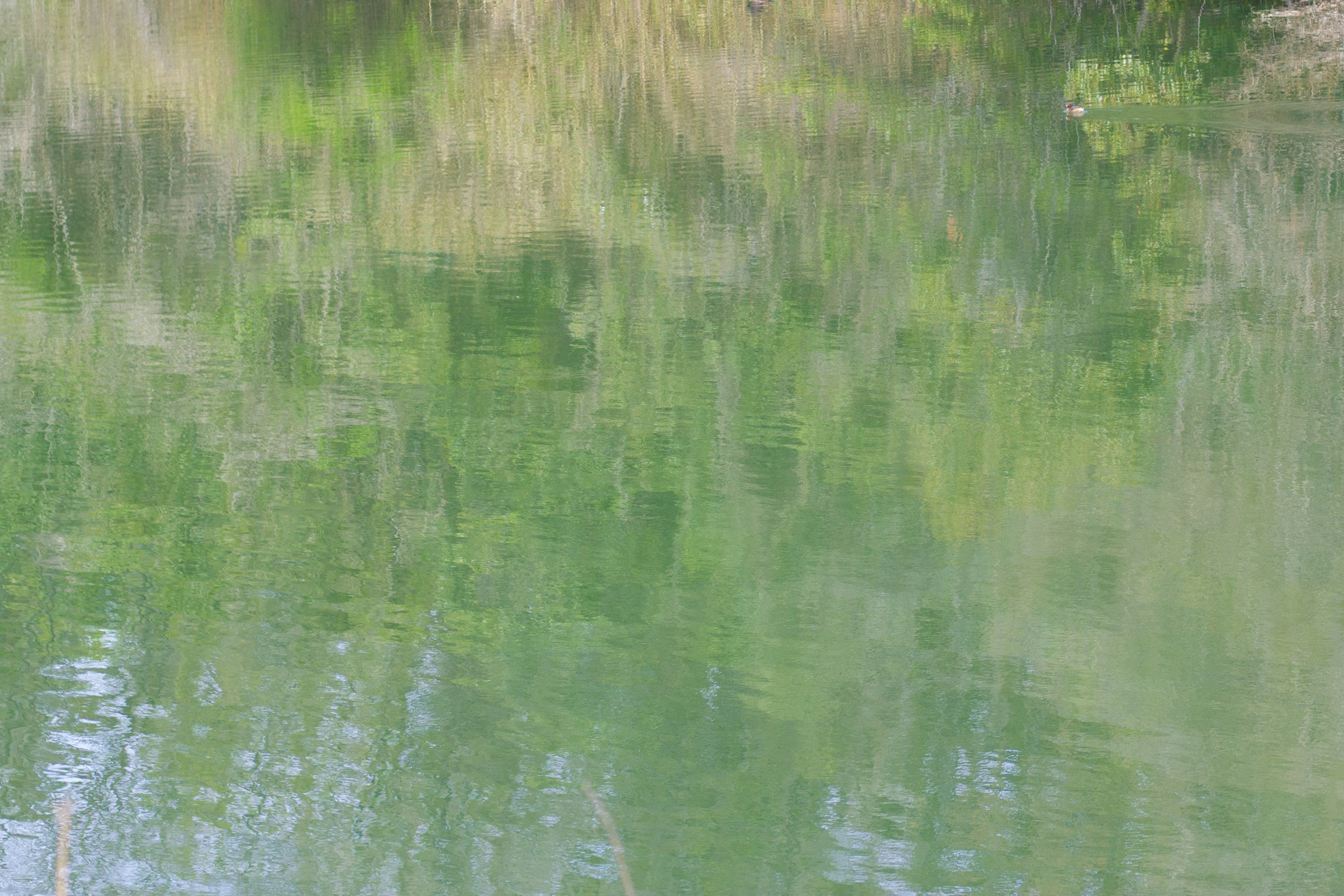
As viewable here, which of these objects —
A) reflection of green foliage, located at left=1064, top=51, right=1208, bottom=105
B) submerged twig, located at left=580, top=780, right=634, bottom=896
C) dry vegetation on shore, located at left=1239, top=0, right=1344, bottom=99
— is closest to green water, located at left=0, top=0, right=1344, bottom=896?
submerged twig, located at left=580, top=780, right=634, bottom=896

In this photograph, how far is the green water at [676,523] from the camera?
2.91 metres

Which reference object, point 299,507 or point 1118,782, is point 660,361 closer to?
point 299,507

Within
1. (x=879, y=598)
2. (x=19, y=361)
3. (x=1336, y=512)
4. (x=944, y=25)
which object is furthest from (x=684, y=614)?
(x=944, y=25)

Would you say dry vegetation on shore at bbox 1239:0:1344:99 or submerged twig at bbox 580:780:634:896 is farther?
dry vegetation on shore at bbox 1239:0:1344:99

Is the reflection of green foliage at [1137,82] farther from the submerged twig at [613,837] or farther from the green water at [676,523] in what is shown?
the submerged twig at [613,837]

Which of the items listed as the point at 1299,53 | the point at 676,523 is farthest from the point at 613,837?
the point at 1299,53

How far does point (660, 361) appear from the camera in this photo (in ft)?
18.6

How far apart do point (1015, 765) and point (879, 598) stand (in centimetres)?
82

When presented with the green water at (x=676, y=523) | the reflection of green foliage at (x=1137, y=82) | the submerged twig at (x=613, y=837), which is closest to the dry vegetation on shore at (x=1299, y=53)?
the reflection of green foliage at (x=1137, y=82)

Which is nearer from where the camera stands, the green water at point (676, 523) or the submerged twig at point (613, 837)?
the submerged twig at point (613, 837)

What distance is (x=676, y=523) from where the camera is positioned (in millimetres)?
4285

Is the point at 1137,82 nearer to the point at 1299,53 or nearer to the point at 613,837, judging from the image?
the point at 1299,53

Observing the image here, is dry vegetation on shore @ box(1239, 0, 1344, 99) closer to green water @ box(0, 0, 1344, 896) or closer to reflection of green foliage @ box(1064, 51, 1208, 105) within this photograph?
reflection of green foliage @ box(1064, 51, 1208, 105)

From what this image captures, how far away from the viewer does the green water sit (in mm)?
2908
